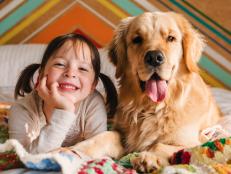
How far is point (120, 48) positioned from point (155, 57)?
0.30 m

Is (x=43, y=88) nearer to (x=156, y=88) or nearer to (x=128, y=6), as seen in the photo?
(x=156, y=88)

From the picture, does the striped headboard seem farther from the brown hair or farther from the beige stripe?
the brown hair

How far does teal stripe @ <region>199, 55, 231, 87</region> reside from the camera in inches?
126

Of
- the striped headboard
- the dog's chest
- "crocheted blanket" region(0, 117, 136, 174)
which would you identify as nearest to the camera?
A: "crocheted blanket" region(0, 117, 136, 174)

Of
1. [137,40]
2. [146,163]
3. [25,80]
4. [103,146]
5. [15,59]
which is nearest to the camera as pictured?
[146,163]

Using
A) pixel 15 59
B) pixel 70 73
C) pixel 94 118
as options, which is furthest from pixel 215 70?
pixel 70 73

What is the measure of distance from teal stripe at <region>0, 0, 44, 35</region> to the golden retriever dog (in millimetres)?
1609

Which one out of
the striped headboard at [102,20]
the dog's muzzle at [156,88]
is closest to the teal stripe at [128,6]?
the striped headboard at [102,20]

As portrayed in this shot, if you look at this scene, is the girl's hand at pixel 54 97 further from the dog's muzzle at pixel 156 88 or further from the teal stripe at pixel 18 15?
the teal stripe at pixel 18 15

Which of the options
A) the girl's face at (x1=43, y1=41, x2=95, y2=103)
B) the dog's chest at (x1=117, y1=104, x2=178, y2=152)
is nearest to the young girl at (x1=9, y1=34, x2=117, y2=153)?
the girl's face at (x1=43, y1=41, x2=95, y2=103)

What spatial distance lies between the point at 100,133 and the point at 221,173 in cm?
65

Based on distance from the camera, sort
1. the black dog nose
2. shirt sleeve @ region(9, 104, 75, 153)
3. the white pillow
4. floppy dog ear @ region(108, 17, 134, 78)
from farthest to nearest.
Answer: the white pillow → floppy dog ear @ region(108, 17, 134, 78) → the black dog nose → shirt sleeve @ region(9, 104, 75, 153)

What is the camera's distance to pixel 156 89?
163 centimetres

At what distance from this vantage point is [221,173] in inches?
42.7
